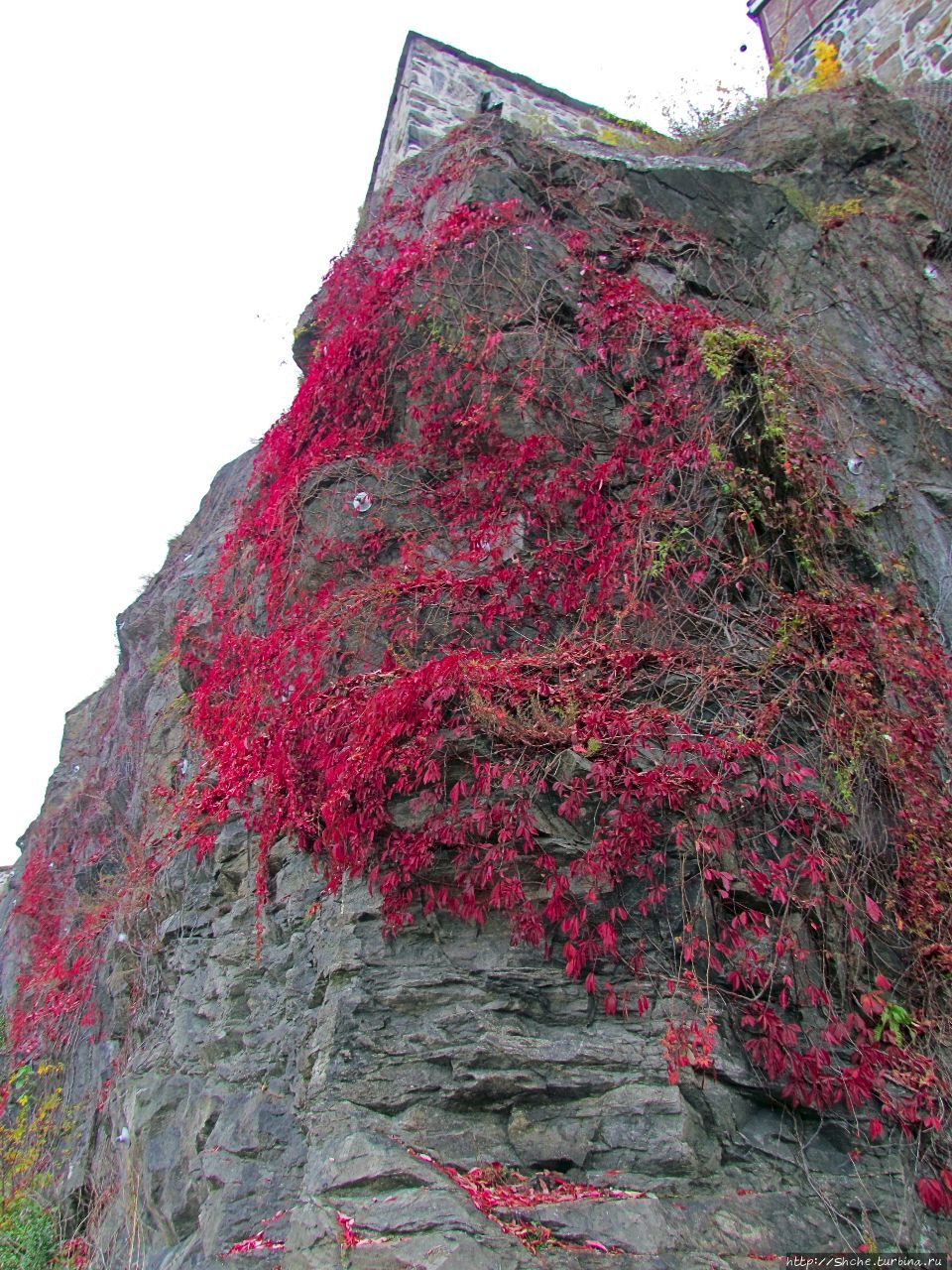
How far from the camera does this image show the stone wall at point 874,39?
1211cm

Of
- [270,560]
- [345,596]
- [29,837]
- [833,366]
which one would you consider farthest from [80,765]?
[833,366]

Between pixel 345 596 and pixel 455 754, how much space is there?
1991mm

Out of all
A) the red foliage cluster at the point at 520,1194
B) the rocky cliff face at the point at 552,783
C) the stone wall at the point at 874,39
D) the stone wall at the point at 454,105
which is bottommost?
the red foliage cluster at the point at 520,1194

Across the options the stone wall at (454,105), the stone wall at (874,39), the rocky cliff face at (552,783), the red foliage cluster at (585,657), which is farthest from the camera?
the stone wall at (454,105)

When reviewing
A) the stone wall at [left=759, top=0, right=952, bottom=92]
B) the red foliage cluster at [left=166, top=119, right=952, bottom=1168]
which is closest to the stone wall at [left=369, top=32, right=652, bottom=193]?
the stone wall at [left=759, top=0, right=952, bottom=92]

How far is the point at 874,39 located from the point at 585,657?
40.5 ft

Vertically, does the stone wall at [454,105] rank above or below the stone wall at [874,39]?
below

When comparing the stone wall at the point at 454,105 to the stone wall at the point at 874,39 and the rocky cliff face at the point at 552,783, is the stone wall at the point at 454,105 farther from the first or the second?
the rocky cliff face at the point at 552,783

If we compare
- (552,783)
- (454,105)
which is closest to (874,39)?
(454,105)

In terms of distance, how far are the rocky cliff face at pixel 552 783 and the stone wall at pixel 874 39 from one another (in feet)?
13.3

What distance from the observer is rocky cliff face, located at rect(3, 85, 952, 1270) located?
4.19 metres

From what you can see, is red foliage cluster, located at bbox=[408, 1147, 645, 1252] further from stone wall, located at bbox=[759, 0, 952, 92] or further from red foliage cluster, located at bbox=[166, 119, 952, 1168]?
stone wall, located at bbox=[759, 0, 952, 92]

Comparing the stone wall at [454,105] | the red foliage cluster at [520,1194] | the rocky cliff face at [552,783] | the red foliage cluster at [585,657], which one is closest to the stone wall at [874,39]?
the stone wall at [454,105]

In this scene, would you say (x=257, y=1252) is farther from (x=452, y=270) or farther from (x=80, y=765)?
(x=80, y=765)
